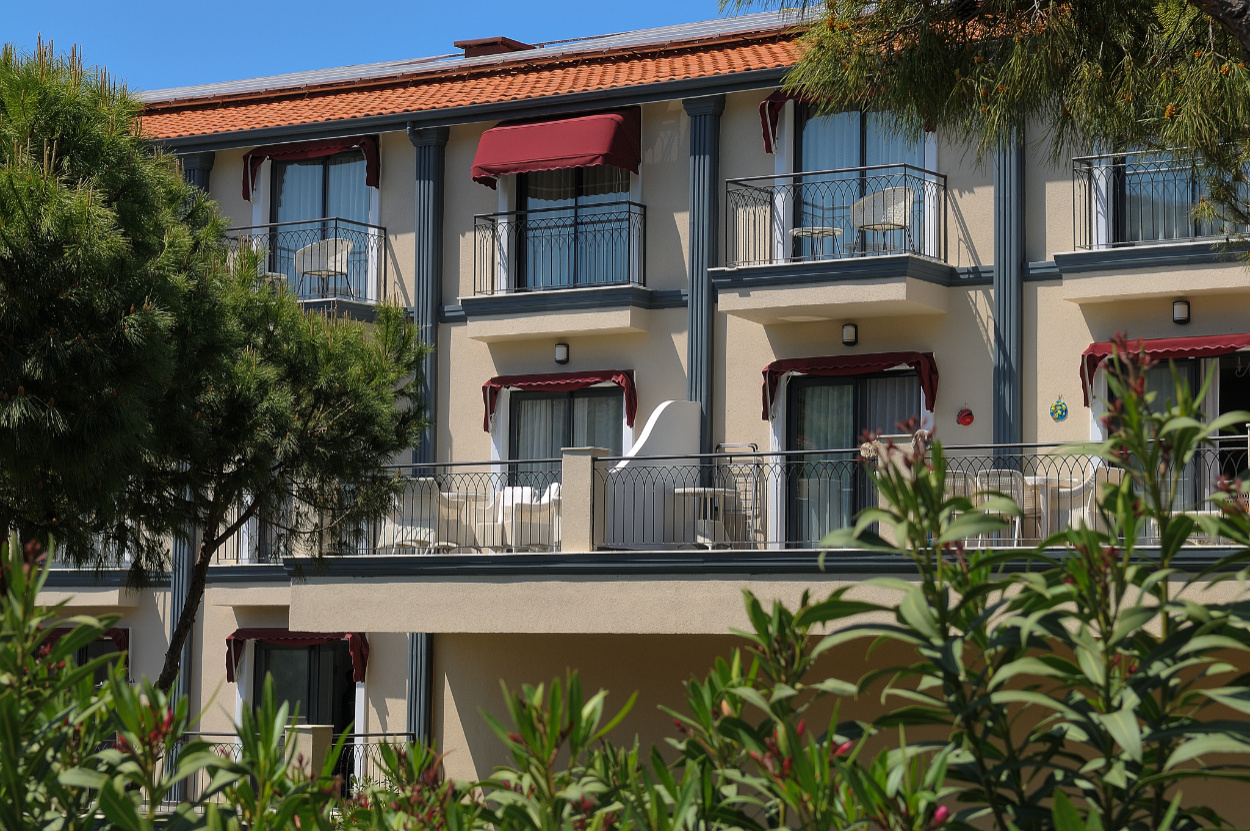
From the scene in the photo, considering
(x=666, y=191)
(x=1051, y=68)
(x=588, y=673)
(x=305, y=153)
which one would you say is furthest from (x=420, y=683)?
(x=1051, y=68)

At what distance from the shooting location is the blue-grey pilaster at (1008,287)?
16.8 metres

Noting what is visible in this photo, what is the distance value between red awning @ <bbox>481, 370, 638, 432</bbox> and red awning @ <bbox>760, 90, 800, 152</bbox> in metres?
3.39

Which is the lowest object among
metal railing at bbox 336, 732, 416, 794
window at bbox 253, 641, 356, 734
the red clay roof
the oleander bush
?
metal railing at bbox 336, 732, 416, 794

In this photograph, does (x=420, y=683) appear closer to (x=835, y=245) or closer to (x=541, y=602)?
(x=541, y=602)

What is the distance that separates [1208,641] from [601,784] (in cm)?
134

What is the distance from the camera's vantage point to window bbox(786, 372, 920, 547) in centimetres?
1681

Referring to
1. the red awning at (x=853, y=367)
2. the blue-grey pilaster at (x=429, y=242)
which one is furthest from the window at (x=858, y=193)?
the blue-grey pilaster at (x=429, y=242)

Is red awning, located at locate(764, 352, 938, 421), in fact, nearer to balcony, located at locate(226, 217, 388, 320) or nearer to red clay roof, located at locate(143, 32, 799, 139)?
red clay roof, located at locate(143, 32, 799, 139)

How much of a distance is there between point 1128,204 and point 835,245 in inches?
132

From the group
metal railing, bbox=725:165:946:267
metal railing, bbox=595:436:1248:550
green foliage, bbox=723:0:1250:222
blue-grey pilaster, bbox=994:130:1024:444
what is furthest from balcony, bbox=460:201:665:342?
green foliage, bbox=723:0:1250:222

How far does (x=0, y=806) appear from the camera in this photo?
9.82 ft

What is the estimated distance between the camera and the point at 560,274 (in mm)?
19391

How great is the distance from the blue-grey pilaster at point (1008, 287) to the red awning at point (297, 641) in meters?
8.75

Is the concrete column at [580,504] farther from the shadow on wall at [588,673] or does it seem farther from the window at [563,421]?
the window at [563,421]
